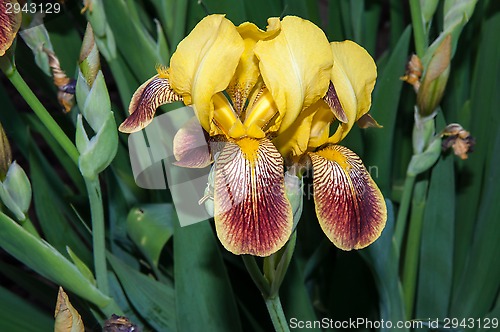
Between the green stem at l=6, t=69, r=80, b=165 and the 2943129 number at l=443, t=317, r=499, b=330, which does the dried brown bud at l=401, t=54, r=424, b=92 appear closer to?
the 2943129 number at l=443, t=317, r=499, b=330

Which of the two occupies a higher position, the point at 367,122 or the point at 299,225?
the point at 367,122

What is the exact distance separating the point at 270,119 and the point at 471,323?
0.63 m

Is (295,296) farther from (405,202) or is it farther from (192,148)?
(192,148)

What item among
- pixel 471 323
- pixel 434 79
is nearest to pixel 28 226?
pixel 434 79

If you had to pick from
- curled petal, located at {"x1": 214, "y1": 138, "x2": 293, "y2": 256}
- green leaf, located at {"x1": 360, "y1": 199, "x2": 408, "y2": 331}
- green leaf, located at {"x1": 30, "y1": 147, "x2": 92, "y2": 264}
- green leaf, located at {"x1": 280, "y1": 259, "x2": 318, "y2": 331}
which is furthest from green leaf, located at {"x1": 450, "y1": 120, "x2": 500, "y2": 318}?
green leaf, located at {"x1": 30, "y1": 147, "x2": 92, "y2": 264}

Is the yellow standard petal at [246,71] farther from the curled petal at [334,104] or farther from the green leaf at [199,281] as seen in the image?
the green leaf at [199,281]

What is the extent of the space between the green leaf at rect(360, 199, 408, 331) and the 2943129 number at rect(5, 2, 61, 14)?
1.84 ft

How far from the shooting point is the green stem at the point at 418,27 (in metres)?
1.03

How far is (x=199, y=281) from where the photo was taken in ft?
3.12

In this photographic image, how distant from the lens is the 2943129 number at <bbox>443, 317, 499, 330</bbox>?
1.04 m

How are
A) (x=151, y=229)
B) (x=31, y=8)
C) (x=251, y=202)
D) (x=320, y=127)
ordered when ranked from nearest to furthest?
(x=251, y=202), (x=320, y=127), (x=31, y=8), (x=151, y=229)

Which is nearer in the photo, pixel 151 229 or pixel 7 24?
pixel 7 24

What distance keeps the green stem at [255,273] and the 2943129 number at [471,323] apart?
38cm

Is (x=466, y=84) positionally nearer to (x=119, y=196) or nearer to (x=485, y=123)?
(x=485, y=123)
